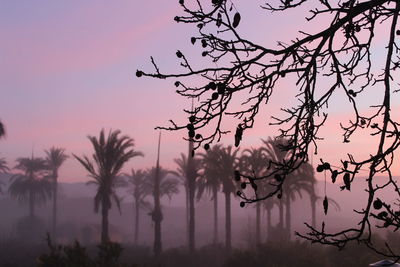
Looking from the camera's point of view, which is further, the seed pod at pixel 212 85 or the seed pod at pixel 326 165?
the seed pod at pixel 212 85

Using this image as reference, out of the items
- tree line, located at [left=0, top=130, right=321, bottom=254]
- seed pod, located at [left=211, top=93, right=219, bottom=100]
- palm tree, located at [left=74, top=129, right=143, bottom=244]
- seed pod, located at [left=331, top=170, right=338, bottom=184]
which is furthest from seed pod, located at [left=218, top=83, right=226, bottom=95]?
palm tree, located at [left=74, top=129, right=143, bottom=244]

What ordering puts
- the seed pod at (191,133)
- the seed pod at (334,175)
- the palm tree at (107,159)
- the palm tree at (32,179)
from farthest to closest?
the palm tree at (32,179) → the palm tree at (107,159) → the seed pod at (191,133) → the seed pod at (334,175)

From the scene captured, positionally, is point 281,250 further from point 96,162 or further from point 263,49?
point 263,49

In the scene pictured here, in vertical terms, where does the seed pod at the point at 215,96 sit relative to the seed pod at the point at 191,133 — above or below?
above

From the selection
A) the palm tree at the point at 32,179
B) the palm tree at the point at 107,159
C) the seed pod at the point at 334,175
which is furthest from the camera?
the palm tree at the point at 32,179

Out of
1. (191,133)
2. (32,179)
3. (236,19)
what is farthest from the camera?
(32,179)

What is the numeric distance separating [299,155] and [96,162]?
26.6 meters

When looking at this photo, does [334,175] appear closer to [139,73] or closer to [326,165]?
[326,165]

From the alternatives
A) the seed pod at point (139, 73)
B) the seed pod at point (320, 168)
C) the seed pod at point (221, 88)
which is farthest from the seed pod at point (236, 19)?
the seed pod at point (320, 168)

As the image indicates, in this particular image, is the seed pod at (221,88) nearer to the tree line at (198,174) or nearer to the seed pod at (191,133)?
the seed pod at (191,133)

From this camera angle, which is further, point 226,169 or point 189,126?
point 226,169

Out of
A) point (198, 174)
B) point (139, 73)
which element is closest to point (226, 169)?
point (198, 174)

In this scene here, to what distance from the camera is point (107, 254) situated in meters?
17.5

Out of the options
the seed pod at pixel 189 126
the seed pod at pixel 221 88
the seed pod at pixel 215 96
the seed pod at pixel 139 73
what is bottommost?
the seed pod at pixel 189 126
